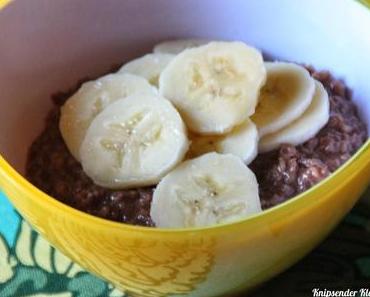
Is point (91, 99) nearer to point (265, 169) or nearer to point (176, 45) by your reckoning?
point (176, 45)

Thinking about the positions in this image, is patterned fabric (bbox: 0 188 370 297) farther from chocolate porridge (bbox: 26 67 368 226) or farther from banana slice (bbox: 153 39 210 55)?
banana slice (bbox: 153 39 210 55)

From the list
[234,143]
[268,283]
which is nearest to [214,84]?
[234,143]

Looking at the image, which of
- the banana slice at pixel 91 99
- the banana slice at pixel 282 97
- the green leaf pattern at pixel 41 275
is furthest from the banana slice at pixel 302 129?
the green leaf pattern at pixel 41 275

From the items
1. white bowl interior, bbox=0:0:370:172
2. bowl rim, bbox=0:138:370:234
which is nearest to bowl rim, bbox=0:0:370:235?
bowl rim, bbox=0:138:370:234

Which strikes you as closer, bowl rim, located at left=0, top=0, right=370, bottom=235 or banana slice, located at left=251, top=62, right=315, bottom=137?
bowl rim, located at left=0, top=0, right=370, bottom=235

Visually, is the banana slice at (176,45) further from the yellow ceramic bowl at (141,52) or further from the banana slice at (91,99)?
the banana slice at (91,99)

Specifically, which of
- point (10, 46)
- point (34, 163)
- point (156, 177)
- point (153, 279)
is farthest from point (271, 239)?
point (10, 46)
